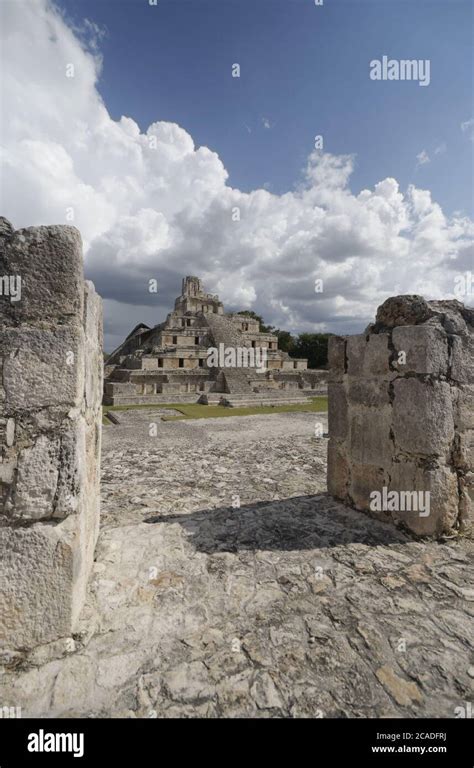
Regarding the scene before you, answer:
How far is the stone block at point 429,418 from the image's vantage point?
135 inches

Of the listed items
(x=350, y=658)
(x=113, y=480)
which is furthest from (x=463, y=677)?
(x=113, y=480)

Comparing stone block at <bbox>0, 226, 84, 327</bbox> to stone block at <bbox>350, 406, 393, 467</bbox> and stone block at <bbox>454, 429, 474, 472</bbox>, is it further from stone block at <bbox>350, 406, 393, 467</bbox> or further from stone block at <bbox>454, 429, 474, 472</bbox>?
stone block at <bbox>454, 429, 474, 472</bbox>

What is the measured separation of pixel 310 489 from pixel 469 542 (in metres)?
2.10

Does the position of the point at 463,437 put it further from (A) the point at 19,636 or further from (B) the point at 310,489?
(A) the point at 19,636

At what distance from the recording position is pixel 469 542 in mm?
3375

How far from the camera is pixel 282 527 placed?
3705 millimetres

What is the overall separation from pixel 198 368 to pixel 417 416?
21744 millimetres

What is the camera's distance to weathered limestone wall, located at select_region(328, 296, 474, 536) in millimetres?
3445

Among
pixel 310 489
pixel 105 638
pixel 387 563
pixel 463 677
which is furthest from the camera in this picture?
pixel 310 489

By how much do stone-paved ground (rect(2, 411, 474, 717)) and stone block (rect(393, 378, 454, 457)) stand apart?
89cm
